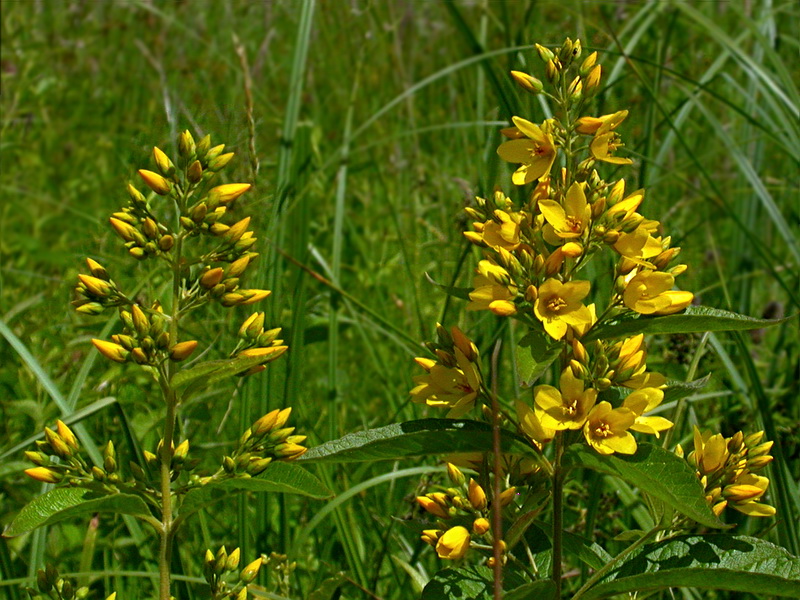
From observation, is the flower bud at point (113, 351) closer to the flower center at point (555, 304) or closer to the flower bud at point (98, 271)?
the flower bud at point (98, 271)

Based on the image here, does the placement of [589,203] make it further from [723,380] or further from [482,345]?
[723,380]

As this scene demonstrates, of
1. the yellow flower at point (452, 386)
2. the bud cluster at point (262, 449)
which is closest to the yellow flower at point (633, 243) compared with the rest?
the yellow flower at point (452, 386)

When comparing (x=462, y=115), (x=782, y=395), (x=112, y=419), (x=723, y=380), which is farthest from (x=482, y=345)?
(x=462, y=115)

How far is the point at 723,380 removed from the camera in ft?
6.97

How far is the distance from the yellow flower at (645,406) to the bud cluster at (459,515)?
18 centimetres

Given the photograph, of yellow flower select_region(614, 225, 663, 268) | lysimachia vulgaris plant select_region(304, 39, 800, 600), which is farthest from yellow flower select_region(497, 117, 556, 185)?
yellow flower select_region(614, 225, 663, 268)

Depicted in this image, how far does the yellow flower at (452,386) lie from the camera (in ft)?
3.63

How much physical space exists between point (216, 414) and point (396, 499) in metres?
0.52

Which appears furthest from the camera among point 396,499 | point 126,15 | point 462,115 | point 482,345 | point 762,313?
point 126,15

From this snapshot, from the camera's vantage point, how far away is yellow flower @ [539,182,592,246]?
1.08 metres

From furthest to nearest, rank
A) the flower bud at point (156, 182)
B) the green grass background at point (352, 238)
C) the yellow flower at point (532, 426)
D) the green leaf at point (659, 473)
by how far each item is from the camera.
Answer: the green grass background at point (352, 238) → the flower bud at point (156, 182) → the yellow flower at point (532, 426) → the green leaf at point (659, 473)

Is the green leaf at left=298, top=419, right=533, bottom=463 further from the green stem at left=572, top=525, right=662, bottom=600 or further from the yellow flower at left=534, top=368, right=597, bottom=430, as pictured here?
the green stem at left=572, top=525, right=662, bottom=600

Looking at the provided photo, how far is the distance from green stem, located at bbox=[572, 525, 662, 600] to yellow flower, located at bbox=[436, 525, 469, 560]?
0.15 meters

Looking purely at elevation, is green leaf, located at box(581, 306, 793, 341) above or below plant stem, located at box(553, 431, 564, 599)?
above
